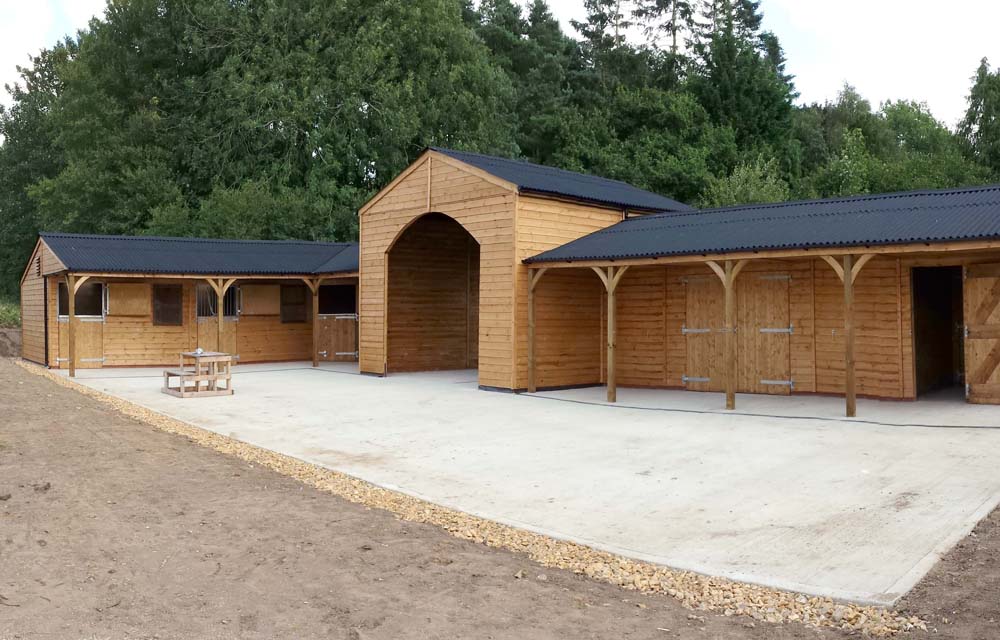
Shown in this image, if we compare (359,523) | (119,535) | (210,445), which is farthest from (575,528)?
(210,445)

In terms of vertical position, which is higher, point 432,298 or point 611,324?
point 432,298

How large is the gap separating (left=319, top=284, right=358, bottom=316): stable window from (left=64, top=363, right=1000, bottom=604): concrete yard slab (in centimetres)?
848

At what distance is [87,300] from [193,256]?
2.52 metres

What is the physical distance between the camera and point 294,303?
71.2ft

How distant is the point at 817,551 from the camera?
505cm

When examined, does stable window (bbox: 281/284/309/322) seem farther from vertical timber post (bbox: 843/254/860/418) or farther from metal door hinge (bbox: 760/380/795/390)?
vertical timber post (bbox: 843/254/860/418)

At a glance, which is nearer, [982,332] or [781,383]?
[982,332]

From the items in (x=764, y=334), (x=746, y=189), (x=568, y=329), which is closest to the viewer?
(x=764, y=334)

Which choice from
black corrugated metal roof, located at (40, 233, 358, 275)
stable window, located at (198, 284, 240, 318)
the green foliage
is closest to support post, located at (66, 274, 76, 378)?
black corrugated metal roof, located at (40, 233, 358, 275)

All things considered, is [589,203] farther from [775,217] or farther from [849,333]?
[849,333]

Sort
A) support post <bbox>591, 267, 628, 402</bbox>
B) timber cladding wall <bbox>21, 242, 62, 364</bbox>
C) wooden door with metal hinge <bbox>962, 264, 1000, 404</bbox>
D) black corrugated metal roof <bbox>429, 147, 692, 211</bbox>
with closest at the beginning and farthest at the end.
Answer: wooden door with metal hinge <bbox>962, 264, 1000, 404</bbox> < support post <bbox>591, 267, 628, 402</bbox> < black corrugated metal roof <bbox>429, 147, 692, 211</bbox> < timber cladding wall <bbox>21, 242, 62, 364</bbox>

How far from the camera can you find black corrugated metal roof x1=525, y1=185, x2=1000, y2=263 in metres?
10.2

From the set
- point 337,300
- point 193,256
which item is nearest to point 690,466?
point 193,256

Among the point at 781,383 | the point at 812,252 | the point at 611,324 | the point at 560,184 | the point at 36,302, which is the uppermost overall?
the point at 560,184
